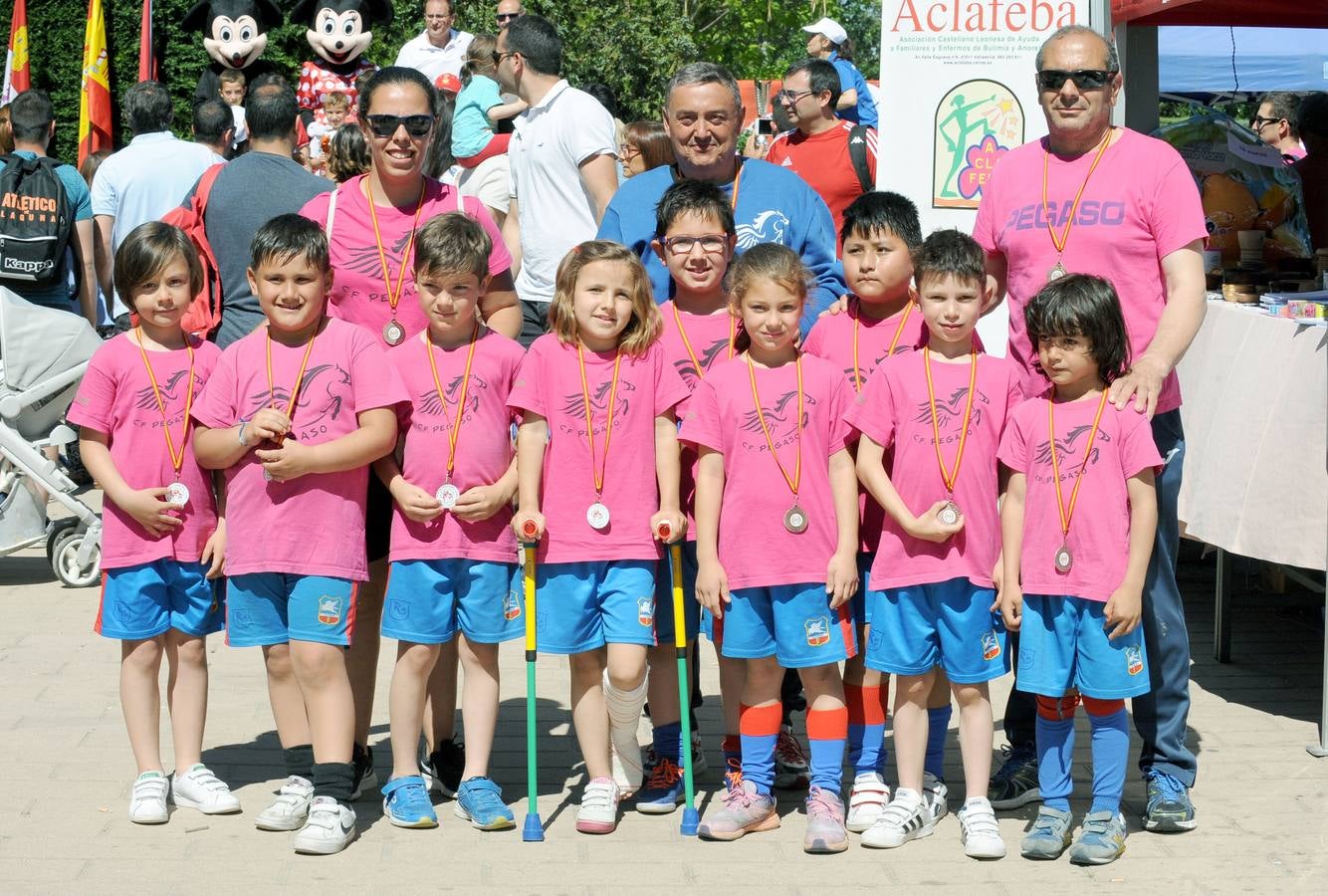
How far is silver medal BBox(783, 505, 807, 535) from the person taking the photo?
450 centimetres

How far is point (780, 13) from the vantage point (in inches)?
1351

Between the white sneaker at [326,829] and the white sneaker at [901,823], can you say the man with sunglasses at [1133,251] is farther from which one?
the white sneaker at [326,829]

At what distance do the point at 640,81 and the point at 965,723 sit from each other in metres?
16.2

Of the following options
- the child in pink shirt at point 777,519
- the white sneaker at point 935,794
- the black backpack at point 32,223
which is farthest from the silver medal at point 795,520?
the black backpack at point 32,223

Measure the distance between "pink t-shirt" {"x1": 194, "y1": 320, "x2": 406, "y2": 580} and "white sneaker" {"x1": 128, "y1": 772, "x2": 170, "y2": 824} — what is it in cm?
70

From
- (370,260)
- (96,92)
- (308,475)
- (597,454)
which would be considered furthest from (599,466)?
(96,92)

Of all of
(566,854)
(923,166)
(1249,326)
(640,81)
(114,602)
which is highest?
(640,81)

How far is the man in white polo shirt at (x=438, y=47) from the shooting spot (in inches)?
437

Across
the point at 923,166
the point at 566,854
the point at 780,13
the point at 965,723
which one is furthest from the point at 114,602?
the point at 780,13

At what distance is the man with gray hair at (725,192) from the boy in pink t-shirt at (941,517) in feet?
1.83

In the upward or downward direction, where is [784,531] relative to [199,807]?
upward

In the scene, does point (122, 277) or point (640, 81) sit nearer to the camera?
point (122, 277)

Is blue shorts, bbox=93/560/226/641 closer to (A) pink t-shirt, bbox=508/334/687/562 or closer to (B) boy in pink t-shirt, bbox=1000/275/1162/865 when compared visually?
(A) pink t-shirt, bbox=508/334/687/562

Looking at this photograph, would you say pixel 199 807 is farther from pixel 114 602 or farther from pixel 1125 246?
pixel 1125 246
